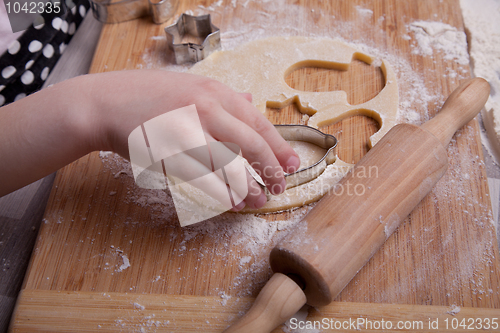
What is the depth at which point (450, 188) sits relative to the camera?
0.85 metres

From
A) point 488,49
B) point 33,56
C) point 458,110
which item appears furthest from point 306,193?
point 33,56

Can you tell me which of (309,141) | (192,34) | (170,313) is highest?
(192,34)

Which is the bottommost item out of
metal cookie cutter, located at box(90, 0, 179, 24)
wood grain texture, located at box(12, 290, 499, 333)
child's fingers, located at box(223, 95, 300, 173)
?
wood grain texture, located at box(12, 290, 499, 333)

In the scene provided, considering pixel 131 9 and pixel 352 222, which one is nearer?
pixel 352 222

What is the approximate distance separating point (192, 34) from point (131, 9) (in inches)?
8.0

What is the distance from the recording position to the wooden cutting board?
0.72 m

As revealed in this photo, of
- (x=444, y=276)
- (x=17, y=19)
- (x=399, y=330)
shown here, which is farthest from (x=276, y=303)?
(x=17, y=19)

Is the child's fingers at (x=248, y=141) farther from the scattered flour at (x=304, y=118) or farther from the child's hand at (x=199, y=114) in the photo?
the scattered flour at (x=304, y=118)

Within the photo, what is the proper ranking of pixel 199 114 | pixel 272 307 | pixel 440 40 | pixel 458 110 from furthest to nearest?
pixel 440 40, pixel 458 110, pixel 199 114, pixel 272 307

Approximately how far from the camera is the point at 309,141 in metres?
0.90

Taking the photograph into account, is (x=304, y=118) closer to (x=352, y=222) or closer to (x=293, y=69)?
(x=293, y=69)

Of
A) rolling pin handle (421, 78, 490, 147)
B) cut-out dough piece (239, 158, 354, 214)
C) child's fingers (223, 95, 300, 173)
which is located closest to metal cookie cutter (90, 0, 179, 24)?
child's fingers (223, 95, 300, 173)

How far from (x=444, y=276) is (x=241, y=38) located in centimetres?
81

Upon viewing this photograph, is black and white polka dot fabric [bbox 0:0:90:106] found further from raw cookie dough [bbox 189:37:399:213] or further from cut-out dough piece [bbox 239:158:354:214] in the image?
cut-out dough piece [bbox 239:158:354:214]
